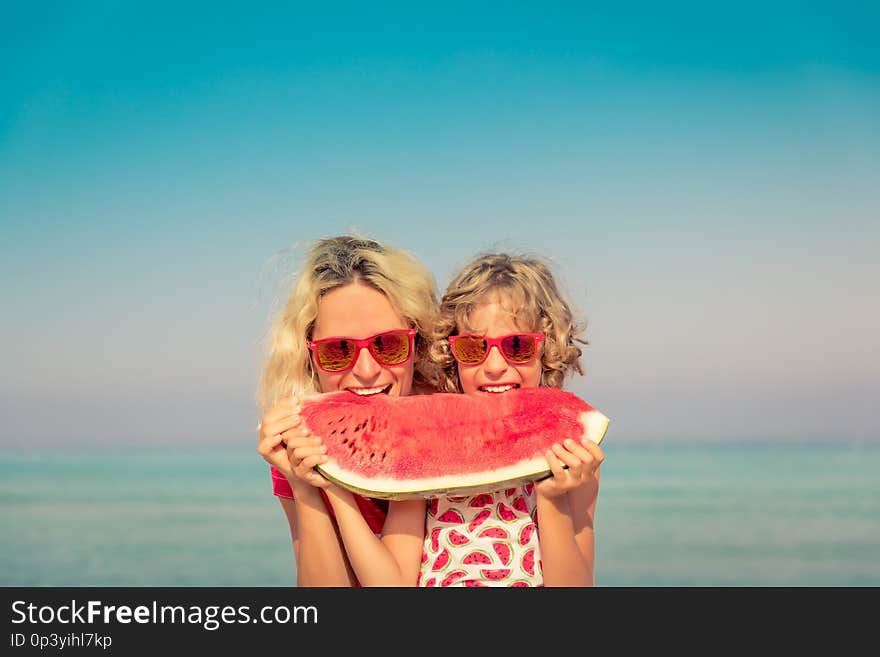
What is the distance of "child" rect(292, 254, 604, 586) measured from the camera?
3121 millimetres

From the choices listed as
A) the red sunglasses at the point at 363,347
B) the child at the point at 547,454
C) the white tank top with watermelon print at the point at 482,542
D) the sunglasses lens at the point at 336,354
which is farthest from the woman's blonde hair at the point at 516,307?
the white tank top with watermelon print at the point at 482,542

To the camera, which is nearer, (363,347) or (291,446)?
(291,446)

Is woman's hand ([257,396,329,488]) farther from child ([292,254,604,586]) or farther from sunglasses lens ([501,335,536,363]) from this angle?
sunglasses lens ([501,335,536,363])

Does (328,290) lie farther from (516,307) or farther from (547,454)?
(547,454)

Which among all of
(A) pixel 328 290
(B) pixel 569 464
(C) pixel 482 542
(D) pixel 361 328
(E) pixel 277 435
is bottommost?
(C) pixel 482 542

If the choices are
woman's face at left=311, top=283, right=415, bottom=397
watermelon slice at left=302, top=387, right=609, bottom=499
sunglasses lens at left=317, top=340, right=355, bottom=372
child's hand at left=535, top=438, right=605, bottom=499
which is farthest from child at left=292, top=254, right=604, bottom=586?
sunglasses lens at left=317, top=340, right=355, bottom=372

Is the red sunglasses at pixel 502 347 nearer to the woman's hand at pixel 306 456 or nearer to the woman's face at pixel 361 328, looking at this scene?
the woman's face at pixel 361 328

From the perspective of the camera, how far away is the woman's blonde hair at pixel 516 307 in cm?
364

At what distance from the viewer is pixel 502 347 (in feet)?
11.5

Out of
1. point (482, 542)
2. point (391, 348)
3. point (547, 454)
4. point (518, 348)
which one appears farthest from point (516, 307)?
point (482, 542)

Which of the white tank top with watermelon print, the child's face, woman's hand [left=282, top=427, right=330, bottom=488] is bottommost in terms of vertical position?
the white tank top with watermelon print

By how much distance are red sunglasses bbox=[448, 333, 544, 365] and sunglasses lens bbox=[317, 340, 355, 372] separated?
430 millimetres

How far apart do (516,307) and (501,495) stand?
30.1 inches
